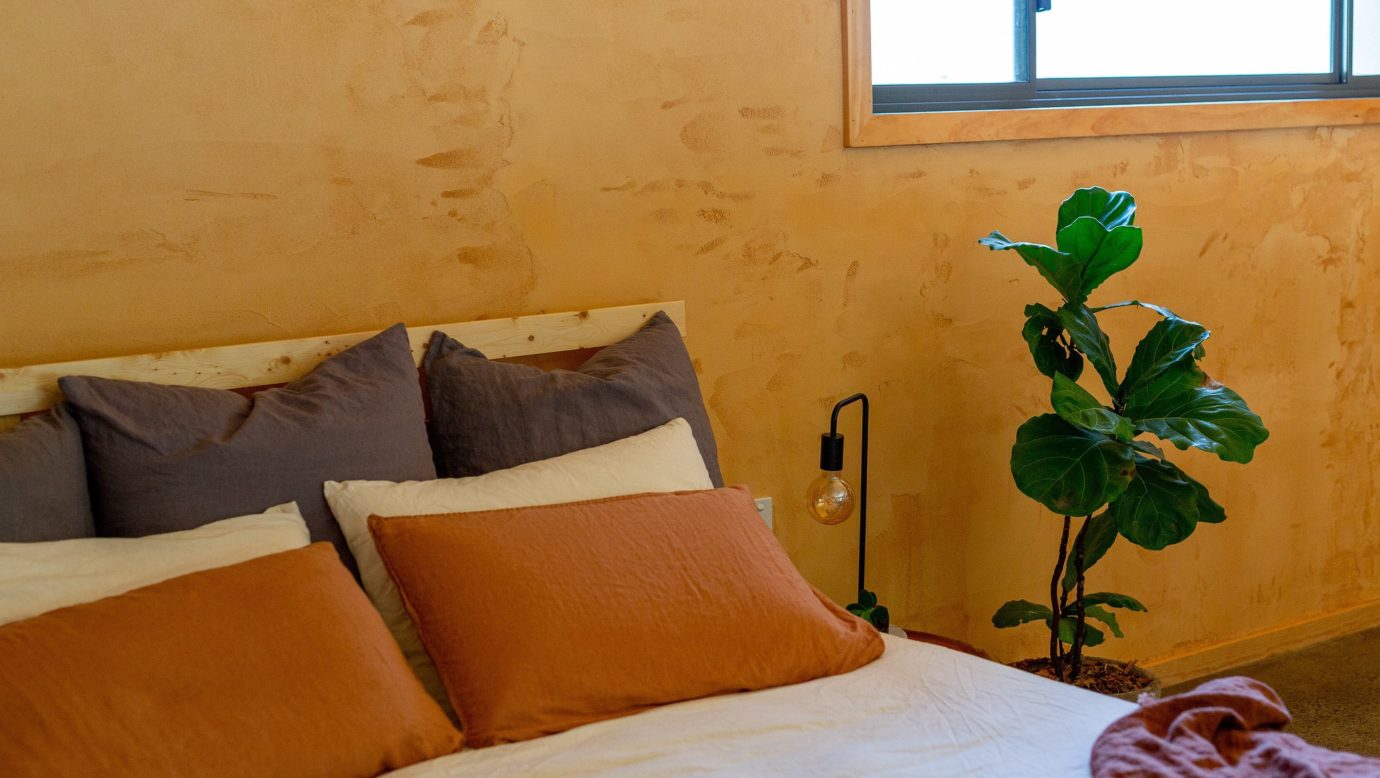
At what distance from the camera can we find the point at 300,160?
6.64ft

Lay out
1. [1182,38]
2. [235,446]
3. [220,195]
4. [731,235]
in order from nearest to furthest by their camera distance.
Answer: [235,446]
[220,195]
[731,235]
[1182,38]

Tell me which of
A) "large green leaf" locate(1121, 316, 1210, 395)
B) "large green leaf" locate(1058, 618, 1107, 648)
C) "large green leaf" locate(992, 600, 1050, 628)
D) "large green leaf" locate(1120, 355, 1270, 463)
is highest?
"large green leaf" locate(1121, 316, 1210, 395)

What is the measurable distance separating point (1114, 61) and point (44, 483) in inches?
99.7

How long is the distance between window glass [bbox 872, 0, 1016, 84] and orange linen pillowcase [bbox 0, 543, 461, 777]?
1720mm

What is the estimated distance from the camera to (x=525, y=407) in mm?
2021

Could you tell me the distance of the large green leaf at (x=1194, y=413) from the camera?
2.18 meters

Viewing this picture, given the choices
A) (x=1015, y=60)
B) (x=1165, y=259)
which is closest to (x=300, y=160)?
(x=1015, y=60)

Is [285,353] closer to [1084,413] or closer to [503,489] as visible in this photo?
[503,489]

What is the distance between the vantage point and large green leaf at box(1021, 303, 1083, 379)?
240 cm

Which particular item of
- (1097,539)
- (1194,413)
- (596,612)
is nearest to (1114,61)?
(1194,413)

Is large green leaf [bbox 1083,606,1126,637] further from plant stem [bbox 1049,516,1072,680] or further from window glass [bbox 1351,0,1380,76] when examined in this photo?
window glass [bbox 1351,0,1380,76]

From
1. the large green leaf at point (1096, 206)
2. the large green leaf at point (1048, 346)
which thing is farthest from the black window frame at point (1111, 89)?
the large green leaf at point (1048, 346)

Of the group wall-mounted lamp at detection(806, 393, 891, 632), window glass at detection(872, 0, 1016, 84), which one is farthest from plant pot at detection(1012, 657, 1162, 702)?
window glass at detection(872, 0, 1016, 84)

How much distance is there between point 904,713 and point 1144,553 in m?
1.65
